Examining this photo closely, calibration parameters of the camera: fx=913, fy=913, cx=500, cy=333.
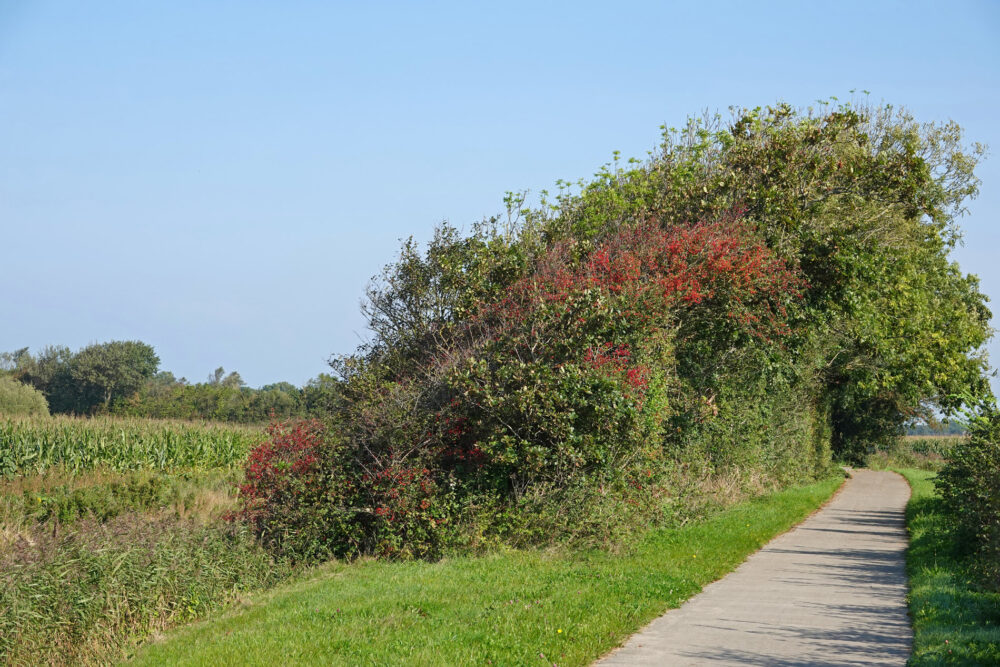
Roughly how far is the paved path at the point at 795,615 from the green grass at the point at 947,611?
0.23m

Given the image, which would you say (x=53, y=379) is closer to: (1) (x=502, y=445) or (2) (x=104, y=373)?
(2) (x=104, y=373)

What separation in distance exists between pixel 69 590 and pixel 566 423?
7.59 meters

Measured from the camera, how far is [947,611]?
10.3 m

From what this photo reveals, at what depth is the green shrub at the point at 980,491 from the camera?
1140 centimetres

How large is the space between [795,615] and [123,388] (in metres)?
88.3

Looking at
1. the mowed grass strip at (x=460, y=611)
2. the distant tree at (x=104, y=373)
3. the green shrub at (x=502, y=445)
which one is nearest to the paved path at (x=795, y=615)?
the mowed grass strip at (x=460, y=611)

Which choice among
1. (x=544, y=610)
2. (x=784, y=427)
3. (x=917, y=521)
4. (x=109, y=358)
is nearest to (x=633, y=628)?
(x=544, y=610)

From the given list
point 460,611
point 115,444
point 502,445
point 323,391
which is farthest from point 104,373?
point 460,611

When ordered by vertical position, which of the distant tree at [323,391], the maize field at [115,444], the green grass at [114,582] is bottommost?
the green grass at [114,582]

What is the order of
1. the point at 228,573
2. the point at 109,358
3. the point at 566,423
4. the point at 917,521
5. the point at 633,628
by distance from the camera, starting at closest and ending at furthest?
the point at 633,628
the point at 228,573
the point at 566,423
the point at 917,521
the point at 109,358

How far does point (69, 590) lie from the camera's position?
11719mm

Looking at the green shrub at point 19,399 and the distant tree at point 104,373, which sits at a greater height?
the distant tree at point 104,373

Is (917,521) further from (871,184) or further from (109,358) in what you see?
(109,358)

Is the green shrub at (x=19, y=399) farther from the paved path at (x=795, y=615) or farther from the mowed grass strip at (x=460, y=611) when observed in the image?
the paved path at (x=795, y=615)
